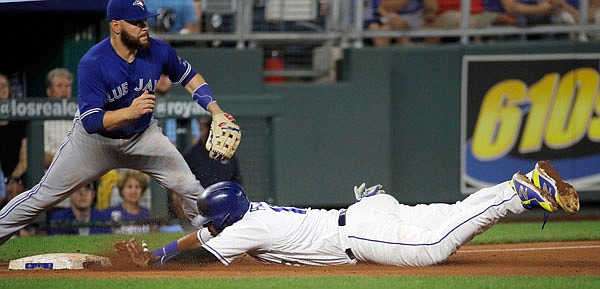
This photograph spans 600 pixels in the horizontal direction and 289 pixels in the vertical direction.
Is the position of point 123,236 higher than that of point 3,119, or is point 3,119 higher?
point 3,119

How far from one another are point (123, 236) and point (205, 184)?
902 millimetres

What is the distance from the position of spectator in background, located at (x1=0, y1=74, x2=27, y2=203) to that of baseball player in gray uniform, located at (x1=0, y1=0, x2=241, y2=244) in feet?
9.98

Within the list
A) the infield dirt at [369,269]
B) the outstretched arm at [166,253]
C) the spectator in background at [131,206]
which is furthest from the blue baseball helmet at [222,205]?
the spectator in background at [131,206]

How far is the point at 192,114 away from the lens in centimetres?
1059

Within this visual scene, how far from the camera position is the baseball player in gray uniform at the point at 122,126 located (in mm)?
7016

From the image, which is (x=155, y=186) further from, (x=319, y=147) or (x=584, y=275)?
(x=584, y=275)

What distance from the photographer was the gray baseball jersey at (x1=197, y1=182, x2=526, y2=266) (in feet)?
21.5

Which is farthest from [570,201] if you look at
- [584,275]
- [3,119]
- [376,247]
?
[3,119]

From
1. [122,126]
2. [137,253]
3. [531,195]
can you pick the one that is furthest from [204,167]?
[531,195]

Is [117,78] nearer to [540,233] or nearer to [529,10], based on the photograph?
[540,233]

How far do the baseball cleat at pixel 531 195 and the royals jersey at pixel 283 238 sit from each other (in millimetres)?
1179

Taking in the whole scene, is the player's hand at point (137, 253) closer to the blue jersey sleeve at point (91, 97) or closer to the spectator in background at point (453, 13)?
the blue jersey sleeve at point (91, 97)

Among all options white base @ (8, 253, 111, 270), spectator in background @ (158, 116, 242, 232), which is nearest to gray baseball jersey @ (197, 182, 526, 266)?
white base @ (8, 253, 111, 270)

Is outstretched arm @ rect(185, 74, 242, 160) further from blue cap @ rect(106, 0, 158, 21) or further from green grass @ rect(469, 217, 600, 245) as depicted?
green grass @ rect(469, 217, 600, 245)
